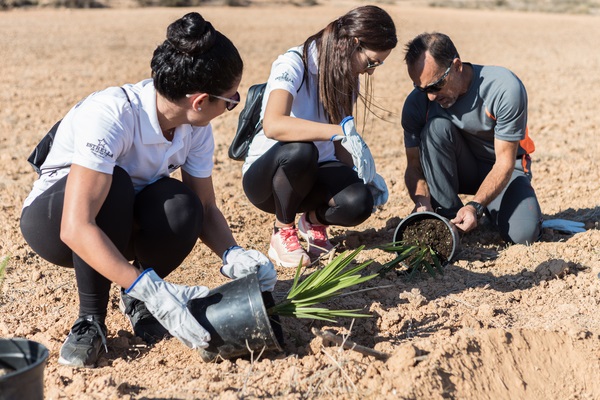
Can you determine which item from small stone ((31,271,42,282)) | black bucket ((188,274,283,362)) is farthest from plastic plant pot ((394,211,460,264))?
small stone ((31,271,42,282))

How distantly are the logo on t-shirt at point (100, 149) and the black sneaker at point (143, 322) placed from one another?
783 mm

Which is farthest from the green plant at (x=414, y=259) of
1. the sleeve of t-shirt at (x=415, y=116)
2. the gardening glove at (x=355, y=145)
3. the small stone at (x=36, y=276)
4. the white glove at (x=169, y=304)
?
the small stone at (x=36, y=276)

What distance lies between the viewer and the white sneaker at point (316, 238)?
4.14 meters

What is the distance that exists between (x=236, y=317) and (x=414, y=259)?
1327 mm

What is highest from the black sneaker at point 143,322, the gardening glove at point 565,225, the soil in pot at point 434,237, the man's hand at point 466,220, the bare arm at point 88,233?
the bare arm at point 88,233

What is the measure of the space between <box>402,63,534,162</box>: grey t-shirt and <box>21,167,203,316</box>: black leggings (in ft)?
5.46

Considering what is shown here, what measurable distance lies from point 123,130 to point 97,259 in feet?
1.67

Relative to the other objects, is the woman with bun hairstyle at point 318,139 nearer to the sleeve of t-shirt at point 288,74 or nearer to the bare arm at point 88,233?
the sleeve of t-shirt at point 288,74

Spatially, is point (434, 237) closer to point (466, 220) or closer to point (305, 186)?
point (466, 220)

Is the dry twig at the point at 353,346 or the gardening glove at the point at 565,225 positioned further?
the gardening glove at the point at 565,225

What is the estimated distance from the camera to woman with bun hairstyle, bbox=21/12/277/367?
265cm

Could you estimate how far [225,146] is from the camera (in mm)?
6543

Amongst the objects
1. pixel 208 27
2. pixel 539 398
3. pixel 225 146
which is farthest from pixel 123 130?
pixel 225 146

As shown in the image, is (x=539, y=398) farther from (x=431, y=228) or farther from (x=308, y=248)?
(x=308, y=248)
